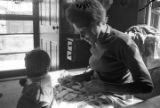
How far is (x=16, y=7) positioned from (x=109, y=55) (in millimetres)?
2078

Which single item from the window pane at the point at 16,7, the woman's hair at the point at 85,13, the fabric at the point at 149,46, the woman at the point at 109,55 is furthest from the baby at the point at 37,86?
the window pane at the point at 16,7

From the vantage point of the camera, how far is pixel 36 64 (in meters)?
1.26

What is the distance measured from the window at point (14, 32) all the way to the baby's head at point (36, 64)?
1581 mm

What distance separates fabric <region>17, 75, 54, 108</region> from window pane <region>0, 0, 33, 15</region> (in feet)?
5.99

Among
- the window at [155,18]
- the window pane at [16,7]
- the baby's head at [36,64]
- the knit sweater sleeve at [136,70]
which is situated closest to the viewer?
the knit sweater sleeve at [136,70]

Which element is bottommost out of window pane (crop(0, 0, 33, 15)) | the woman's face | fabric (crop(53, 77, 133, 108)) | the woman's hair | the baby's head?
fabric (crop(53, 77, 133, 108))

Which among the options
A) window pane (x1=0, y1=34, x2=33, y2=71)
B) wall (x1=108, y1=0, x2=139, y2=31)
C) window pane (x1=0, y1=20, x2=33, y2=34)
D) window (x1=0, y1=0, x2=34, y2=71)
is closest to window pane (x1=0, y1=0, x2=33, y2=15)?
window (x1=0, y1=0, x2=34, y2=71)

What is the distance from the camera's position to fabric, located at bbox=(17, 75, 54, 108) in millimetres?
1141

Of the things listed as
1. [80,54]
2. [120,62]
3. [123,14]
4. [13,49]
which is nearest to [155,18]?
[123,14]

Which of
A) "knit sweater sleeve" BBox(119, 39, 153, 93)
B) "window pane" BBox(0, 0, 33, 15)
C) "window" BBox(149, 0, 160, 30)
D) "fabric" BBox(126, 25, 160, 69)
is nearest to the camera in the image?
"knit sweater sleeve" BBox(119, 39, 153, 93)

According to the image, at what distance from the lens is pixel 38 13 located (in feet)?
9.48

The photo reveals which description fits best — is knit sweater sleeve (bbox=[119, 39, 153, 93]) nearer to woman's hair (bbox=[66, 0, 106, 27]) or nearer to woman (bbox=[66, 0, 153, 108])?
woman (bbox=[66, 0, 153, 108])

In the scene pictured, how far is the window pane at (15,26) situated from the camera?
2.80 meters

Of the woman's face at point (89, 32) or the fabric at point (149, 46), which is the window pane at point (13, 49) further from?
the woman's face at point (89, 32)
